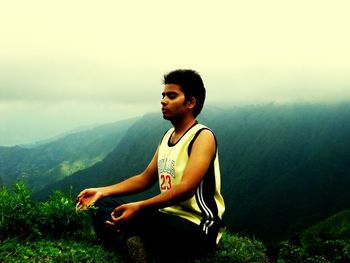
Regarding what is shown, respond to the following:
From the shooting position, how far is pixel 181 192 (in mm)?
4965

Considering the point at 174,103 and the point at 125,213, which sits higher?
the point at 174,103

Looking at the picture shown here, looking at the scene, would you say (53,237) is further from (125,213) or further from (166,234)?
(166,234)

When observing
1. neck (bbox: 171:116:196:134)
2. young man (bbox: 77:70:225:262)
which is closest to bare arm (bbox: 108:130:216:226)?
young man (bbox: 77:70:225:262)

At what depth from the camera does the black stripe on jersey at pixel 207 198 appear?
17.6 feet

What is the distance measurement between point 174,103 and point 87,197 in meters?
2.07

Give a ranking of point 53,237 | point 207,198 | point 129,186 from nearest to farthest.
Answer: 1. point 207,198
2. point 53,237
3. point 129,186

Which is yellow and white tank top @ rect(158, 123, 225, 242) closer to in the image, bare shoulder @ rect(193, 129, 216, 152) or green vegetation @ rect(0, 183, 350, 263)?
bare shoulder @ rect(193, 129, 216, 152)

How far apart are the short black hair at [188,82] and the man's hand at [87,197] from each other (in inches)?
81.1

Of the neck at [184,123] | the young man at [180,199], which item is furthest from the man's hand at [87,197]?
the neck at [184,123]

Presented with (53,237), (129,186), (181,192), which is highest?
(181,192)

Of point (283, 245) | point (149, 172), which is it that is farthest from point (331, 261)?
point (149, 172)

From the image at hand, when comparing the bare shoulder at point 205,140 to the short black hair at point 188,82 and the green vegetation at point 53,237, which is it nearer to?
the short black hair at point 188,82

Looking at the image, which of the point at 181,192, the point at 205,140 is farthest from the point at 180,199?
the point at 205,140

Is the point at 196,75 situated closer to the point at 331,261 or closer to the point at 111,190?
the point at 111,190
